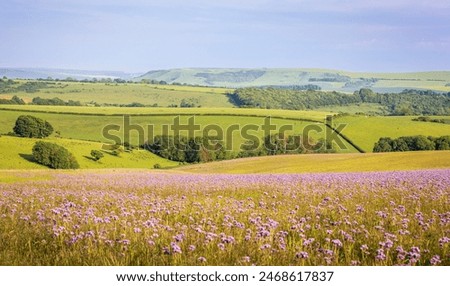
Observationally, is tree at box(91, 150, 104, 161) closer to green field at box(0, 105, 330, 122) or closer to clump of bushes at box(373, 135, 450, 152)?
green field at box(0, 105, 330, 122)

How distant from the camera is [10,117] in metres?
77.4

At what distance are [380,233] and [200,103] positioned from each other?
13420 centimetres

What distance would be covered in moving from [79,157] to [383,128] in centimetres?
4486

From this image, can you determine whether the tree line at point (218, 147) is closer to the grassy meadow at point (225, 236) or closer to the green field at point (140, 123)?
the green field at point (140, 123)

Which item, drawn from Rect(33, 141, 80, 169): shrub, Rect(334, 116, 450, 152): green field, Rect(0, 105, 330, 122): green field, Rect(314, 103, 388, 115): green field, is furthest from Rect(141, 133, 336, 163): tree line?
Rect(314, 103, 388, 115): green field

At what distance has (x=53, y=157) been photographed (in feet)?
178

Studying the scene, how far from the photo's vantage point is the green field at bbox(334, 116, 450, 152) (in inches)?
2680

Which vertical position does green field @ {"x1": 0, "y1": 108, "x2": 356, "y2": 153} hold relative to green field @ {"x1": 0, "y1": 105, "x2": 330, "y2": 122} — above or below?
below

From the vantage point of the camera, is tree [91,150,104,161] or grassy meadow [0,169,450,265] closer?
grassy meadow [0,169,450,265]

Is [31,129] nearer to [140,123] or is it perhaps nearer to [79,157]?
[79,157]

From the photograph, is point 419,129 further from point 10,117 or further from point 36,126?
point 10,117

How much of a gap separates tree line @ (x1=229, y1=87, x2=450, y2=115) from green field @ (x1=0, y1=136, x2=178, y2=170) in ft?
109

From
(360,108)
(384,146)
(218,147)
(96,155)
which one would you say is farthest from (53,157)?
(360,108)

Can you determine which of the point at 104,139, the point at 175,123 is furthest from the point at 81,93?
the point at 104,139
